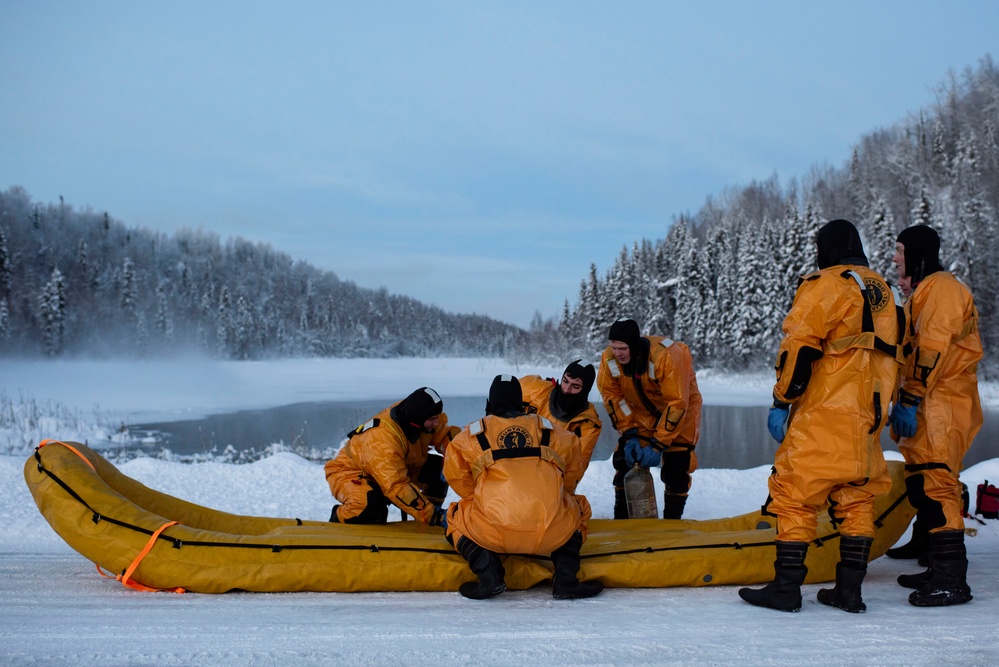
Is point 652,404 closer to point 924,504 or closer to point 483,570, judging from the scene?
point 924,504

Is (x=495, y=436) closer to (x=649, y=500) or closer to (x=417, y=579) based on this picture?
(x=417, y=579)

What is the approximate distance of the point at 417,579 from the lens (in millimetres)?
3814

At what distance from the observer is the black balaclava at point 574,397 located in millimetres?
4953

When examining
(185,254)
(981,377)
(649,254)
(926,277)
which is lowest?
(981,377)

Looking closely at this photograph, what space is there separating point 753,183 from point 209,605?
2998 inches

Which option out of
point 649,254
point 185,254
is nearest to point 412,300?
point 185,254

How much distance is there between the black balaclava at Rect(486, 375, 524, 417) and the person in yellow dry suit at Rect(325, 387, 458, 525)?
2.33 ft

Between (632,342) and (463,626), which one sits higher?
(632,342)

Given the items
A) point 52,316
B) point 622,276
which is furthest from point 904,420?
point 52,316

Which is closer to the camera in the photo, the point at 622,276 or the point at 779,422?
the point at 779,422

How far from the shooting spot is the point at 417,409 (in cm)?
466

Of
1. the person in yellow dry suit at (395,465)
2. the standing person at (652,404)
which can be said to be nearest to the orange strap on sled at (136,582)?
the person in yellow dry suit at (395,465)

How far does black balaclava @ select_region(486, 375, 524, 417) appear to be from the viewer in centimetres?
391

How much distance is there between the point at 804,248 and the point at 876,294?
108 ft
